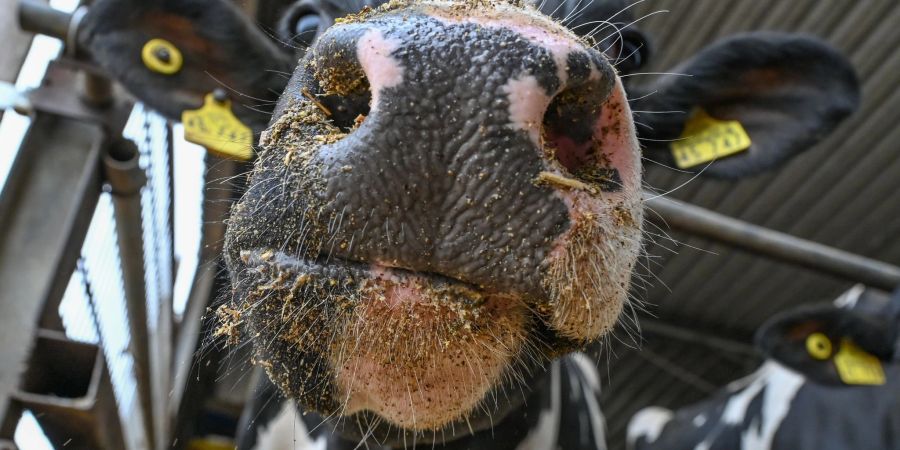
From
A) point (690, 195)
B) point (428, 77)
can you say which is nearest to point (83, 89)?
point (428, 77)

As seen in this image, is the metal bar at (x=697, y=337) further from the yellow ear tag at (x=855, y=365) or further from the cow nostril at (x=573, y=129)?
the cow nostril at (x=573, y=129)

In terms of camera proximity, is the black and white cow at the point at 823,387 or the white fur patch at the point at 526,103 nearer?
the white fur patch at the point at 526,103

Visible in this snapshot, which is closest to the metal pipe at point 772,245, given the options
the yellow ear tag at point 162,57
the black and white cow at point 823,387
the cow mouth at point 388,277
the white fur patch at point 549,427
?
the black and white cow at point 823,387

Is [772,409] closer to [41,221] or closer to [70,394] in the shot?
[70,394]

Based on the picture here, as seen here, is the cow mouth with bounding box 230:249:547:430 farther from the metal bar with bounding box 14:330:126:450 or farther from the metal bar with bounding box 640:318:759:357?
the metal bar with bounding box 640:318:759:357

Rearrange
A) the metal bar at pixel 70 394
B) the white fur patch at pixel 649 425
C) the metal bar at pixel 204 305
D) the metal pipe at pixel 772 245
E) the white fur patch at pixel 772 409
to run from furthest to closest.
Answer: the white fur patch at pixel 649 425 → the white fur patch at pixel 772 409 → the metal pipe at pixel 772 245 → the metal bar at pixel 70 394 → the metal bar at pixel 204 305

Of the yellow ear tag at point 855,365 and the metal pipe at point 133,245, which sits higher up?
the metal pipe at point 133,245

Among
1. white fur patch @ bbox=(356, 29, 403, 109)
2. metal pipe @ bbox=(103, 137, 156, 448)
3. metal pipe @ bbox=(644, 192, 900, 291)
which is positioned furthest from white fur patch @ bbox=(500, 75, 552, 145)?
metal pipe @ bbox=(644, 192, 900, 291)
